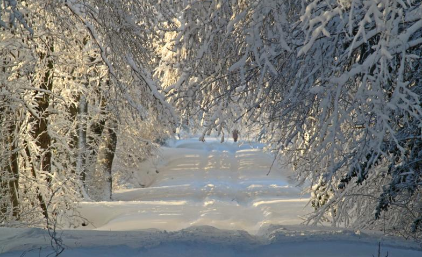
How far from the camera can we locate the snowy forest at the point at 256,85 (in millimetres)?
5453

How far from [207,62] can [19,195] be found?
5.47 metres

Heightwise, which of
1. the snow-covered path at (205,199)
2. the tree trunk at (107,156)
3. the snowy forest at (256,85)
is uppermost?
the snowy forest at (256,85)

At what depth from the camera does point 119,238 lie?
6.94 meters

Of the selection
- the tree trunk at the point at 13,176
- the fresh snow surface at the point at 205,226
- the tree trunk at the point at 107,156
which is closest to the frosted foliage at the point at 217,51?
the fresh snow surface at the point at 205,226

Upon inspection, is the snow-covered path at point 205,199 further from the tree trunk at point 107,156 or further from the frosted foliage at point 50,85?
the frosted foliage at point 50,85

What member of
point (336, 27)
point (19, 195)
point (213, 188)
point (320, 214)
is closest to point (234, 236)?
point (320, 214)

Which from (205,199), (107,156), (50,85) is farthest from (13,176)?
(107,156)

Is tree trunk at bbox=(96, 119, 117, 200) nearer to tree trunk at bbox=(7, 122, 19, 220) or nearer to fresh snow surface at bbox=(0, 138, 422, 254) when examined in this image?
→ fresh snow surface at bbox=(0, 138, 422, 254)

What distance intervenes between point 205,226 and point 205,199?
11.8 m

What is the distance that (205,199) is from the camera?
67.3 ft

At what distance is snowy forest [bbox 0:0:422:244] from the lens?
545 centimetres

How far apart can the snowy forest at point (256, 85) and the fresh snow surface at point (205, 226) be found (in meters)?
0.66

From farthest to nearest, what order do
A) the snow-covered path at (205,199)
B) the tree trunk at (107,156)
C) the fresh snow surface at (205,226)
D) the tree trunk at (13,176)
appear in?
the tree trunk at (107,156), the snow-covered path at (205,199), the tree trunk at (13,176), the fresh snow surface at (205,226)

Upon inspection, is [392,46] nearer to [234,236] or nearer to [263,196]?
[234,236]
